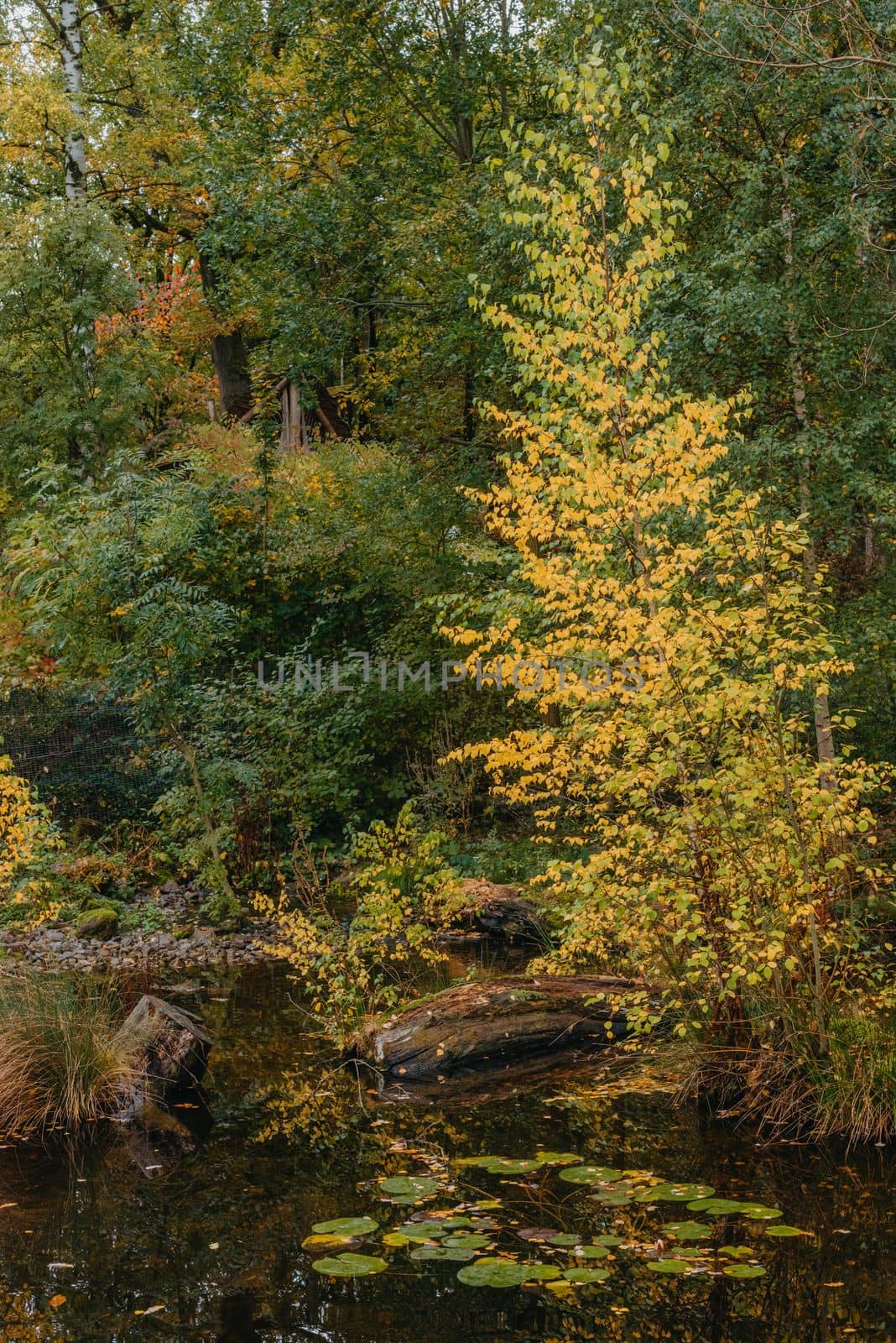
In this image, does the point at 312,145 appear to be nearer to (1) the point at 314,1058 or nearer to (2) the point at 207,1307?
(1) the point at 314,1058

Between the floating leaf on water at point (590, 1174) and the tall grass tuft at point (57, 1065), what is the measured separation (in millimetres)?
2371

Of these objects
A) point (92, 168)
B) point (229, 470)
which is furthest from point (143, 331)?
point (92, 168)

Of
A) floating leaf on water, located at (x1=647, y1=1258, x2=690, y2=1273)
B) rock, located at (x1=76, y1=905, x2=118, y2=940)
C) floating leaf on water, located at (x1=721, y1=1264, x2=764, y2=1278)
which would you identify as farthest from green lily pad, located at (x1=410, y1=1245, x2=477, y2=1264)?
rock, located at (x1=76, y1=905, x2=118, y2=940)

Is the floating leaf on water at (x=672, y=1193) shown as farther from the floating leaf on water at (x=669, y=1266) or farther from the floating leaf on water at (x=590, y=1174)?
the floating leaf on water at (x=669, y=1266)

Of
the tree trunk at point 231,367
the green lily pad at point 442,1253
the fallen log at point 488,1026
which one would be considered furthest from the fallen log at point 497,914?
the tree trunk at point 231,367

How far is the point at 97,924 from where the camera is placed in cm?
994

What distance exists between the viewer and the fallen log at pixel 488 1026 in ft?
21.5

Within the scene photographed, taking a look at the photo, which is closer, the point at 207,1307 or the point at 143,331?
the point at 207,1307

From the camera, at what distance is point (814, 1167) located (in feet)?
16.1

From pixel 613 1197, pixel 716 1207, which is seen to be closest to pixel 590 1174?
pixel 613 1197

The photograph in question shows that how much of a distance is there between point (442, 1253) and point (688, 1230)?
2.88 ft

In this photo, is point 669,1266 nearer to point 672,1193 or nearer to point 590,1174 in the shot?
point 672,1193

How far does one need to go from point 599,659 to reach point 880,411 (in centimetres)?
374

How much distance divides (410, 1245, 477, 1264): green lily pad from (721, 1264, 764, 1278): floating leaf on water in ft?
2.81
